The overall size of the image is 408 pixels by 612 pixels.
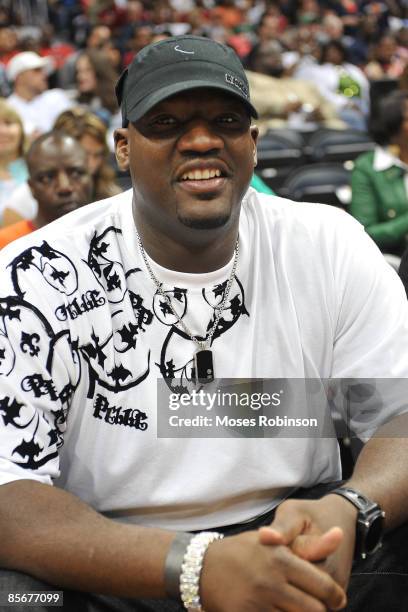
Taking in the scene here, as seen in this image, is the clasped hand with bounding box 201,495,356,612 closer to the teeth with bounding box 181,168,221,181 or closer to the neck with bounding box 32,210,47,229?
the teeth with bounding box 181,168,221,181

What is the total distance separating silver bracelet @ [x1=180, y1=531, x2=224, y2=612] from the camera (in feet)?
4.92

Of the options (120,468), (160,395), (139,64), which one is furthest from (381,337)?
(139,64)

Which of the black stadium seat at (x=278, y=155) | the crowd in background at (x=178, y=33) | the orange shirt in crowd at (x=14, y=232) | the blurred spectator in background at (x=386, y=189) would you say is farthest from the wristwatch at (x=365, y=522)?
the black stadium seat at (x=278, y=155)

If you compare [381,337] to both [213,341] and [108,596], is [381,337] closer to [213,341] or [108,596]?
[213,341]

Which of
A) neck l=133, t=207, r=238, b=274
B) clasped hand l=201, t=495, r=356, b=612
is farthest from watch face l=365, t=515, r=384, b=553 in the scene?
neck l=133, t=207, r=238, b=274

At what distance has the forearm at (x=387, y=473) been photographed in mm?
1729

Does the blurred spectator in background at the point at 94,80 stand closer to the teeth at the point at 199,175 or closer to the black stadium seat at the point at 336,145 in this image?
the black stadium seat at the point at 336,145

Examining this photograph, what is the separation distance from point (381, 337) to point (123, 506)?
25.1 inches

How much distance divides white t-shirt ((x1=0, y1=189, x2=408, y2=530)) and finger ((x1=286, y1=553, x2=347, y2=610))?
375 millimetres

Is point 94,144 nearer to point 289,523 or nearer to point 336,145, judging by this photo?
point 336,145

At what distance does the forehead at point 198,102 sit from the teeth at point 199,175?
4.7 inches

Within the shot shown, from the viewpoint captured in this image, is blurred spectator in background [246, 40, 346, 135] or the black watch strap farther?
blurred spectator in background [246, 40, 346, 135]

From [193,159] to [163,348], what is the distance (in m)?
0.39

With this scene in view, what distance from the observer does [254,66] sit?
10391 mm
